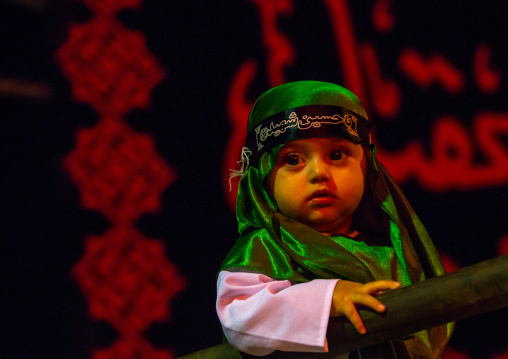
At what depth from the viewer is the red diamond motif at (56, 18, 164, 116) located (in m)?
1.77

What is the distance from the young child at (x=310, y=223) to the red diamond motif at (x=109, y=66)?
2.49ft

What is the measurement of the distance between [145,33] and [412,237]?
1.13 meters

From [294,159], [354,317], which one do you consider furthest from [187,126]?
[354,317]

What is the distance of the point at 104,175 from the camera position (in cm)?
177

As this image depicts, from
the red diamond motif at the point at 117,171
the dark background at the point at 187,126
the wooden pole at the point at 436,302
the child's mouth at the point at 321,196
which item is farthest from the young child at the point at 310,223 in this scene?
the red diamond motif at the point at 117,171

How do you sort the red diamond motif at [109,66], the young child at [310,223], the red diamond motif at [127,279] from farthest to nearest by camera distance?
1. the red diamond motif at [109,66]
2. the red diamond motif at [127,279]
3. the young child at [310,223]

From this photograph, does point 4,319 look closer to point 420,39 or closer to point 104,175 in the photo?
point 104,175

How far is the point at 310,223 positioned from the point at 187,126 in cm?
75

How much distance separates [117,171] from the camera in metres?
1.77

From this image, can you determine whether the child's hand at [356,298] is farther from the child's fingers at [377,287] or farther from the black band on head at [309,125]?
the black band on head at [309,125]

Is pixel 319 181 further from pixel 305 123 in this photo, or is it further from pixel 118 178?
pixel 118 178

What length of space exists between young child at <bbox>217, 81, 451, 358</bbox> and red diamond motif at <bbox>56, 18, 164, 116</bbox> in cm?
76

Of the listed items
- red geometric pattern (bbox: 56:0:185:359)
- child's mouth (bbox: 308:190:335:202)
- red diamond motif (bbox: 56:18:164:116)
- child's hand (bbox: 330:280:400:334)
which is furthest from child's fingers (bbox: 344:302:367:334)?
red diamond motif (bbox: 56:18:164:116)

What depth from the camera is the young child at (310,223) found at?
0.85 metres
